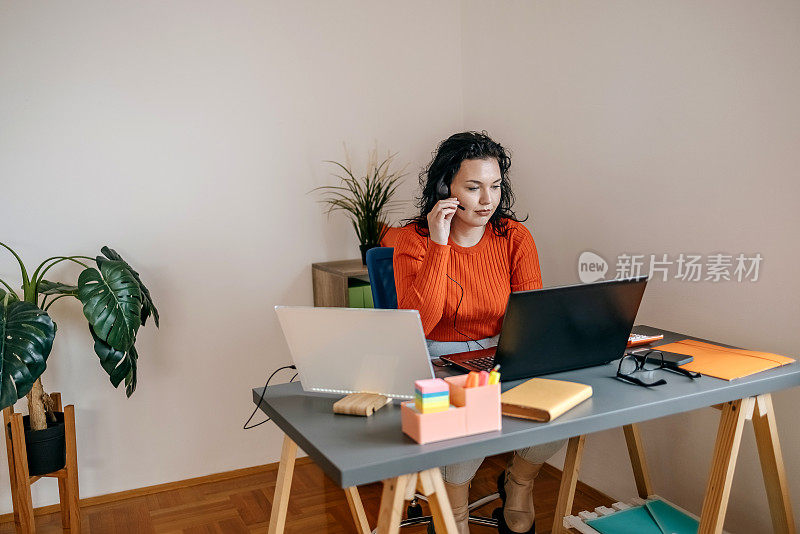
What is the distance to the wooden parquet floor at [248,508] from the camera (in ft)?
8.84

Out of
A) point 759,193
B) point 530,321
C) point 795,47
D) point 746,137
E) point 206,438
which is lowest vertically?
point 206,438

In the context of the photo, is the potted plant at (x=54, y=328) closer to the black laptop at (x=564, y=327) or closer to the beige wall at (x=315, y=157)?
the beige wall at (x=315, y=157)

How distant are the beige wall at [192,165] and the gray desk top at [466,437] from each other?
4.81 ft

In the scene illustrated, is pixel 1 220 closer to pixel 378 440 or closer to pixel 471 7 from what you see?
pixel 378 440

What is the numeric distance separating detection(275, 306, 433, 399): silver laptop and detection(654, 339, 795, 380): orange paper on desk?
765 mm

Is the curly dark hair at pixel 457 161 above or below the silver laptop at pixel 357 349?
above

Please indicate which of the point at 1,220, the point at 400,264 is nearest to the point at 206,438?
the point at 1,220

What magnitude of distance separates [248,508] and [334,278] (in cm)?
102

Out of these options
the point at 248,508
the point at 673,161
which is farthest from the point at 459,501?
the point at 673,161

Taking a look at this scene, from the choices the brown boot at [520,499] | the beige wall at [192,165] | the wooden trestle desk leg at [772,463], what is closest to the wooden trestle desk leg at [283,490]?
the brown boot at [520,499]

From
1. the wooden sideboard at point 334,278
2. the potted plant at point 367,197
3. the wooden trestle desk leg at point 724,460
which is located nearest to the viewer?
the wooden trestle desk leg at point 724,460

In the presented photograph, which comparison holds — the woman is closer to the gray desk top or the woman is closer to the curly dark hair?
the curly dark hair

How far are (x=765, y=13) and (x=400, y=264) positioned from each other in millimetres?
1311

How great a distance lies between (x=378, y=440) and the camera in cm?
140
